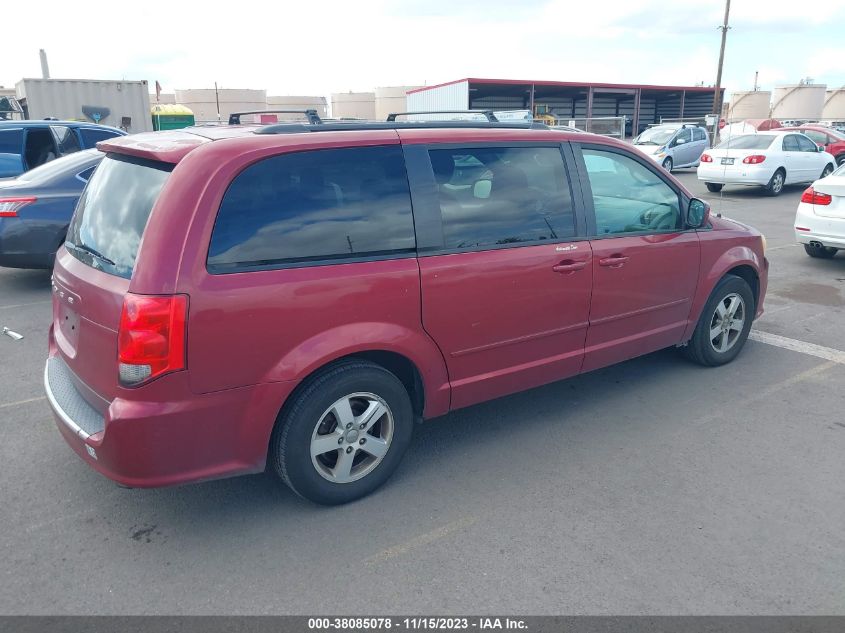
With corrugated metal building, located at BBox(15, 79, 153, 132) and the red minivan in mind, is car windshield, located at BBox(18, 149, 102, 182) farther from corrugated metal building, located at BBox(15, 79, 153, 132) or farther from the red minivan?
corrugated metal building, located at BBox(15, 79, 153, 132)

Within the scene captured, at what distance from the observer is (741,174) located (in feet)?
54.6

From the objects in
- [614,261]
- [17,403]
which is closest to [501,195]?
[614,261]

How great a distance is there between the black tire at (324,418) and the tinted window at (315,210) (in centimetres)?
58

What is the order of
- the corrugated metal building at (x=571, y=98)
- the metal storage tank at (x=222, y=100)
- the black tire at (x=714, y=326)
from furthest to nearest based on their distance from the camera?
the metal storage tank at (x=222, y=100) < the corrugated metal building at (x=571, y=98) < the black tire at (x=714, y=326)

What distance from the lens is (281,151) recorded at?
308cm

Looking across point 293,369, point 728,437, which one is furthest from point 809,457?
point 293,369

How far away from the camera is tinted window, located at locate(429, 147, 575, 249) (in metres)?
3.56

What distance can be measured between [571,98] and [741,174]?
90.6 feet

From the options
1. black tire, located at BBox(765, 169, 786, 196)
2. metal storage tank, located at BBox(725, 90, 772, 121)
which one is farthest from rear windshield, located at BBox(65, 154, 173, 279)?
metal storage tank, located at BBox(725, 90, 772, 121)

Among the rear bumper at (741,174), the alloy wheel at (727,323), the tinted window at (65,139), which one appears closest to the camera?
the alloy wheel at (727,323)

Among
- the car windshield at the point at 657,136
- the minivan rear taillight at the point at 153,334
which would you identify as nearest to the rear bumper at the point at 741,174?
the car windshield at the point at 657,136

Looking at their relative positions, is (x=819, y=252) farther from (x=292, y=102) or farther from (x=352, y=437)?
(x=292, y=102)

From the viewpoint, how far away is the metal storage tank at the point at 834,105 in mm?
56969

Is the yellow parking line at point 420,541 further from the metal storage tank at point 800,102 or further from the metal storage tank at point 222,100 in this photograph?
the metal storage tank at point 800,102
